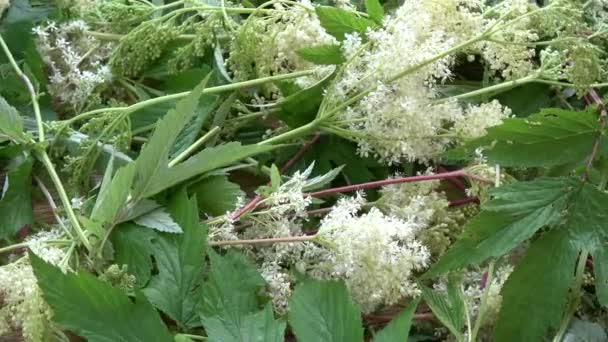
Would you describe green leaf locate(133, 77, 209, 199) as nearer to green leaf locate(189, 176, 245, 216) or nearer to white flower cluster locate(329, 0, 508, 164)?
green leaf locate(189, 176, 245, 216)

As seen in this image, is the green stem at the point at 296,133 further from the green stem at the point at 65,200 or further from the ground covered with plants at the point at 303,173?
the green stem at the point at 65,200

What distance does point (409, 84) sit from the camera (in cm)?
81

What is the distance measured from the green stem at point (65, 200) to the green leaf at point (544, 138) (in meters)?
0.40

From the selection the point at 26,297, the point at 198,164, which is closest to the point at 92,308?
the point at 26,297

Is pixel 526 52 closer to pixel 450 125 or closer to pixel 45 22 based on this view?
pixel 450 125

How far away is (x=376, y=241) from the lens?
735 millimetres

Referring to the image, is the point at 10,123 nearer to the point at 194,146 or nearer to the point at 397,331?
the point at 194,146

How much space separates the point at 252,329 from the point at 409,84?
0.30 meters

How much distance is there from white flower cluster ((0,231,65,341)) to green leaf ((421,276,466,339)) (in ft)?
1.19

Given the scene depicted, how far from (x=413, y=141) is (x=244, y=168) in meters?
0.22

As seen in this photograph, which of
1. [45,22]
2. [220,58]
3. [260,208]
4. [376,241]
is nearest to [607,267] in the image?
[376,241]

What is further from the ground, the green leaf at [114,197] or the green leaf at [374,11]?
the green leaf at [374,11]

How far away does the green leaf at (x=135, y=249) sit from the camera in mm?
762

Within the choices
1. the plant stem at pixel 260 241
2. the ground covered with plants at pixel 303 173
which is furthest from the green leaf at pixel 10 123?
the plant stem at pixel 260 241
